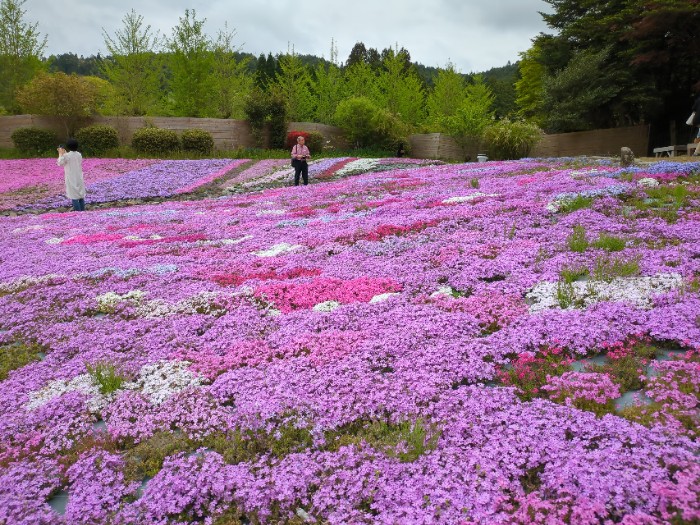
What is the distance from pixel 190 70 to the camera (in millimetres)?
50156

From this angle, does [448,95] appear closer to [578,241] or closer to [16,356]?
[578,241]

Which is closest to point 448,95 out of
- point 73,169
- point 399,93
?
point 399,93

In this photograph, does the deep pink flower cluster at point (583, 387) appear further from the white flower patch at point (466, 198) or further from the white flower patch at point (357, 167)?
the white flower patch at point (357, 167)

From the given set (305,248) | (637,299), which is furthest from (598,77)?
(637,299)

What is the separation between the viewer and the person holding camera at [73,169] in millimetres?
20844

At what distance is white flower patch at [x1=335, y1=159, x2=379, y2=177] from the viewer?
3262 centimetres

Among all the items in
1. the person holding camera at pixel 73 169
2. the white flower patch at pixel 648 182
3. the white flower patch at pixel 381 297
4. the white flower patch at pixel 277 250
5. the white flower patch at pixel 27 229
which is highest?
the person holding camera at pixel 73 169

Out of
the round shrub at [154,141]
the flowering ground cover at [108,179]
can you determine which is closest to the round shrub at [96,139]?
the round shrub at [154,141]

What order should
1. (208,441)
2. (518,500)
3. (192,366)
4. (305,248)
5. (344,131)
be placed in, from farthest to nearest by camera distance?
1. (344,131)
2. (305,248)
3. (192,366)
4. (208,441)
5. (518,500)

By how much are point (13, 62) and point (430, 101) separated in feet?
151

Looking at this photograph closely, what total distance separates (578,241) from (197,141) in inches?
1554

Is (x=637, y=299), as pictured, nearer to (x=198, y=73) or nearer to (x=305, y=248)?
(x=305, y=248)

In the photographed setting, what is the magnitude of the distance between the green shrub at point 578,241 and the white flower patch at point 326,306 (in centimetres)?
428

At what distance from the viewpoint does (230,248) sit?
12.5 m
